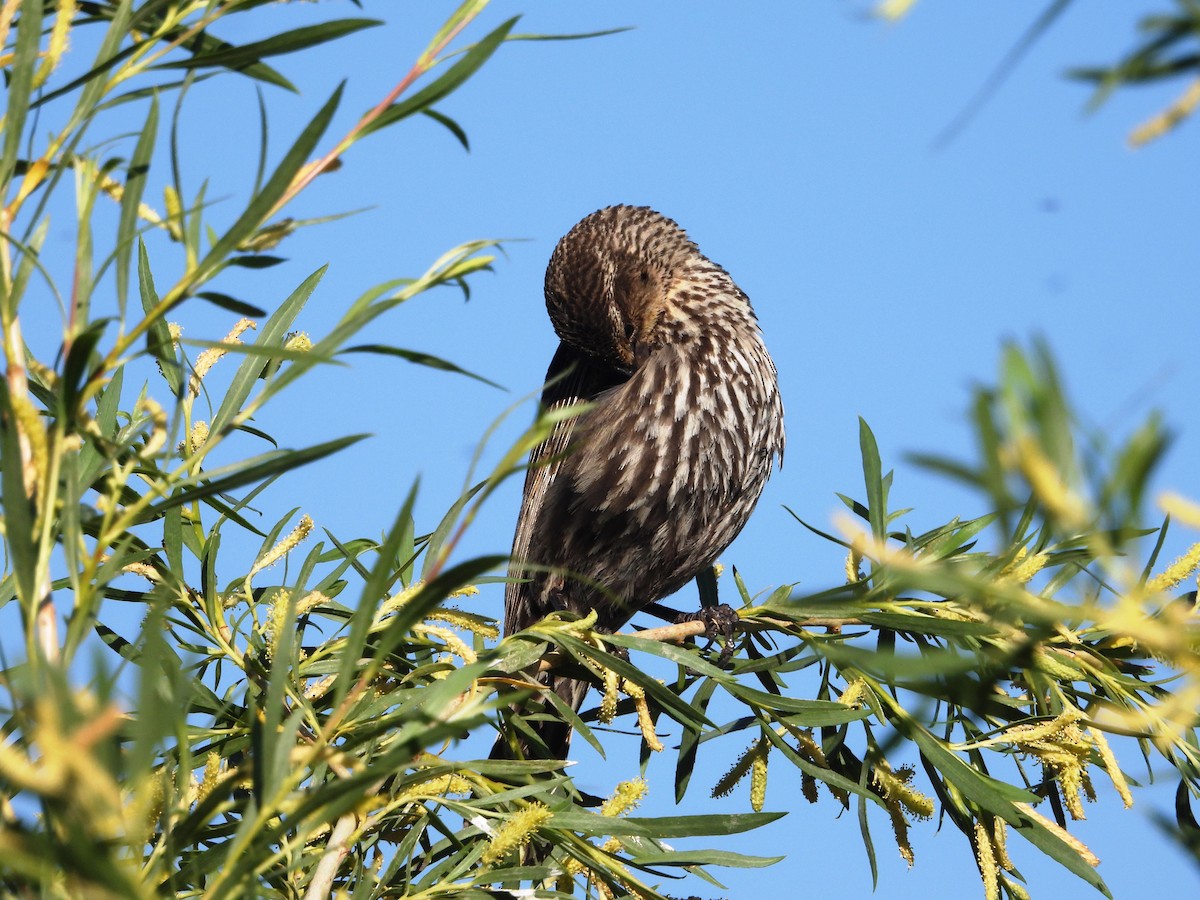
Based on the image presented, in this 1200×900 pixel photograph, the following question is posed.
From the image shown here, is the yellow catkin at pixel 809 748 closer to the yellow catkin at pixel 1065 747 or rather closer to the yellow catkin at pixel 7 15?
the yellow catkin at pixel 1065 747

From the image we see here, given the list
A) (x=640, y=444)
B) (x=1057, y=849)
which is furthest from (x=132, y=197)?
(x=640, y=444)

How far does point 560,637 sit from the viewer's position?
205 centimetres

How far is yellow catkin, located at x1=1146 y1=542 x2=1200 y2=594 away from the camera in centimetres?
208

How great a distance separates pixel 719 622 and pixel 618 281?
193 cm

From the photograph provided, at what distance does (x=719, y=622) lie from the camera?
3650 millimetres

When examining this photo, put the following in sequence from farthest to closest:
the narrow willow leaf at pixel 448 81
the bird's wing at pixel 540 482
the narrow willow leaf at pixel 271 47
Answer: the bird's wing at pixel 540 482 < the narrow willow leaf at pixel 271 47 < the narrow willow leaf at pixel 448 81

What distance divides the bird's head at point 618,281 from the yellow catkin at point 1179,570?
2.88 m

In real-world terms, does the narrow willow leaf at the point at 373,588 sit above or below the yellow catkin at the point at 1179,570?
below

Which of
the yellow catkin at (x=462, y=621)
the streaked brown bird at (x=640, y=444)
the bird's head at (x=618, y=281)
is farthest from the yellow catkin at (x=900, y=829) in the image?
the bird's head at (x=618, y=281)

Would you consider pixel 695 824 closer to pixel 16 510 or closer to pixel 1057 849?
pixel 1057 849

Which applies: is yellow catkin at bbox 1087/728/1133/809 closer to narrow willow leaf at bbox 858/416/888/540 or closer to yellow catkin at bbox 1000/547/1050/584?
yellow catkin at bbox 1000/547/1050/584

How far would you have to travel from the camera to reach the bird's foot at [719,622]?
332cm

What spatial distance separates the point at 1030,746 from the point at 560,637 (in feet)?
2.80

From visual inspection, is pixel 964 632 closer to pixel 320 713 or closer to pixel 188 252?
pixel 320 713
